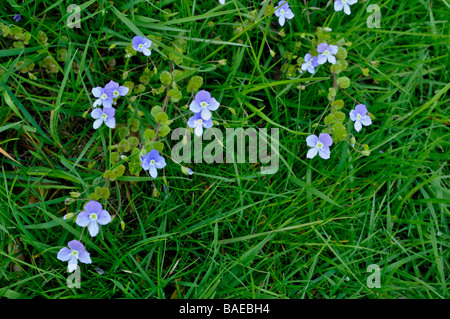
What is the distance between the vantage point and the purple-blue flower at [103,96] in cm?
212

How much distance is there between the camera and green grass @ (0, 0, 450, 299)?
2.14 metres

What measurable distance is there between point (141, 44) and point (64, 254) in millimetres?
1128

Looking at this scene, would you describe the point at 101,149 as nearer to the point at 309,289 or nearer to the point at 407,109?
the point at 309,289

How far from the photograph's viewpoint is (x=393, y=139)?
256 cm

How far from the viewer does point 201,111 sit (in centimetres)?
208

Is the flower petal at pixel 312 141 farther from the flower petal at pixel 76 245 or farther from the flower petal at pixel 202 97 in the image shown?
the flower petal at pixel 76 245

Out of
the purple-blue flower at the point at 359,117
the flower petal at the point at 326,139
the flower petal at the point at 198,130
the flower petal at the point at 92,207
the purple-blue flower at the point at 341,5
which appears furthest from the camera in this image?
the purple-blue flower at the point at 341,5

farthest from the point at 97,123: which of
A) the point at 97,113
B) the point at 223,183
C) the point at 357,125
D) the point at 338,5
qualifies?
the point at 338,5

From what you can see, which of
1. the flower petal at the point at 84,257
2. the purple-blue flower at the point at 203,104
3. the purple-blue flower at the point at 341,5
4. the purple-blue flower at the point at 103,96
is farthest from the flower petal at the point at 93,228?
the purple-blue flower at the point at 341,5

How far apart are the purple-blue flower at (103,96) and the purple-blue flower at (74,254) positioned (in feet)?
2.32

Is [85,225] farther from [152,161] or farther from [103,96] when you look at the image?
[103,96]

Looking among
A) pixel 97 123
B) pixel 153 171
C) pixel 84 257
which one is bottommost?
pixel 84 257

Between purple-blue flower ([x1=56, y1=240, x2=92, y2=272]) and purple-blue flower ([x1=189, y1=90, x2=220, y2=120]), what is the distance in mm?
855

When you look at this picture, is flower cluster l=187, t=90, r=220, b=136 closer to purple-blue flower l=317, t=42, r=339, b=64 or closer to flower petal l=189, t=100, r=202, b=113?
flower petal l=189, t=100, r=202, b=113
